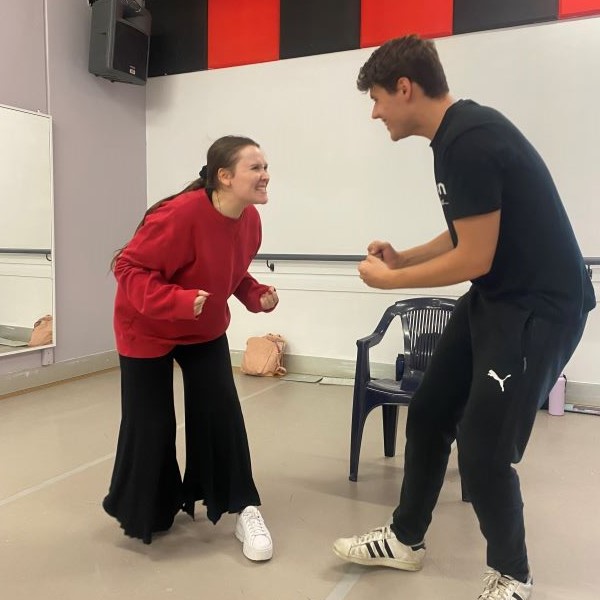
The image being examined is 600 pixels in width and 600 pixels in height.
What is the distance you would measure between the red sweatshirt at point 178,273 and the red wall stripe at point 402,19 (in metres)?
2.72

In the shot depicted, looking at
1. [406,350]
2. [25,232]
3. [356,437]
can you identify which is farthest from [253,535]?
[25,232]

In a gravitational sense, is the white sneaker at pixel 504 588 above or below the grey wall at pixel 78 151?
below

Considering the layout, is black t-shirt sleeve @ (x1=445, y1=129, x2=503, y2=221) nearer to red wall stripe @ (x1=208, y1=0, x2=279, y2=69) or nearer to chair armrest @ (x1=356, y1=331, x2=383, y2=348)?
chair armrest @ (x1=356, y1=331, x2=383, y2=348)

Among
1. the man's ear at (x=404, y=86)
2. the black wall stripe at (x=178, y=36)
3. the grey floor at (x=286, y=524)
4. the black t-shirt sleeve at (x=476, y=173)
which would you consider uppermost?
the black wall stripe at (x=178, y=36)

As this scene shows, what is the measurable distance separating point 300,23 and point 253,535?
3722 mm

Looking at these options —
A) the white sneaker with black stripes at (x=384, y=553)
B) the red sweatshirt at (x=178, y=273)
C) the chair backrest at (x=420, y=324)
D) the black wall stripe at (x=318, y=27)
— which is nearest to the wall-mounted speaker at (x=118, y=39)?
the black wall stripe at (x=318, y=27)

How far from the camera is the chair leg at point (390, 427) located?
2.77 meters

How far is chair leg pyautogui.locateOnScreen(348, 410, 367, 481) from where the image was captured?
8.34 feet

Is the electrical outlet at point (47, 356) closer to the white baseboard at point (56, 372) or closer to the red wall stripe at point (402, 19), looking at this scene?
the white baseboard at point (56, 372)

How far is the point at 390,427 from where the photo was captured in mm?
2812

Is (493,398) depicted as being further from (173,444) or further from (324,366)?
(324,366)

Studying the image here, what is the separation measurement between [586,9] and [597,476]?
273 cm

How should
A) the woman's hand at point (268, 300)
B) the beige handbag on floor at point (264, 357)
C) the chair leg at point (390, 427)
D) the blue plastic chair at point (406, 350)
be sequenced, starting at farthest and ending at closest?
the beige handbag on floor at point (264, 357)
the chair leg at point (390, 427)
the blue plastic chair at point (406, 350)
the woman's hand at point (268, 300)

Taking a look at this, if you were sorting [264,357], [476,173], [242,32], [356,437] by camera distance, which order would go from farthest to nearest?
1. [242,32]
2. [264,357]
3. [356,437]
4. [476,173]
